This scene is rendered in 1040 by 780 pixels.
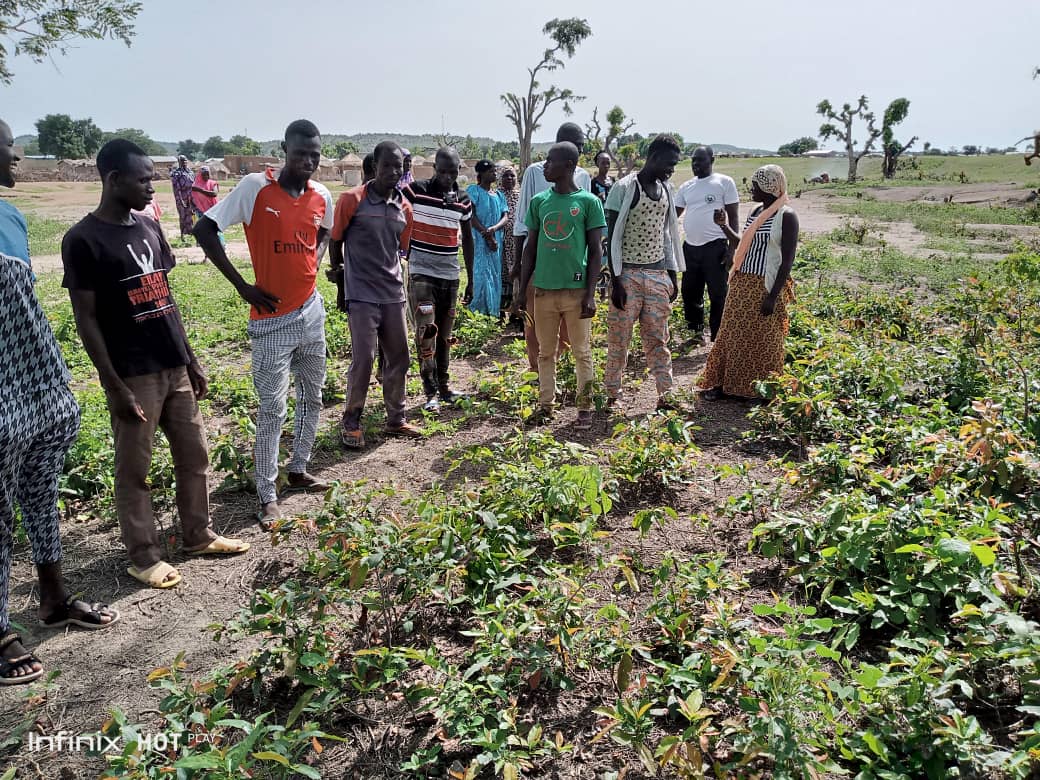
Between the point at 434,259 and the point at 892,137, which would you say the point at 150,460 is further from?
the point at 892,137

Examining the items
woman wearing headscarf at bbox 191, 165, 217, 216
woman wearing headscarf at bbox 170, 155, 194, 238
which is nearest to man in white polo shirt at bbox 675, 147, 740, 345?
woman wearing headscarf at bbox 191, 165, 217, 216

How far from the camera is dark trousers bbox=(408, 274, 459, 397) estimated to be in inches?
203

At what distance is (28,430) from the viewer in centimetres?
259

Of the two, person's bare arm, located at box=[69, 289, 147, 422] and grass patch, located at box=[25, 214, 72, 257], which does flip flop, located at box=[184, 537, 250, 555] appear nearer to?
person's bare arm, located at box=[69, 289, 147, 422]

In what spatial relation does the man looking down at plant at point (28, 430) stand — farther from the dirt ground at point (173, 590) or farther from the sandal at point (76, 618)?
the dirt ground at point (173, 590)

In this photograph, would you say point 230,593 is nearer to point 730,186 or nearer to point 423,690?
point 423,690

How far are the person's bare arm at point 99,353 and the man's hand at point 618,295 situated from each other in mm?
3005

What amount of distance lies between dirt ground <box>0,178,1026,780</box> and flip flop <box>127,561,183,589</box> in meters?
0.04

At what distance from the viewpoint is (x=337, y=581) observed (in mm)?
2639

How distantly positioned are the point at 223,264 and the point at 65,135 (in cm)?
8726

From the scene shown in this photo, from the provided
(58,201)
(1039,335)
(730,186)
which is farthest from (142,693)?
(58,201)

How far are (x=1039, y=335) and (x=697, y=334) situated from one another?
2.78 m

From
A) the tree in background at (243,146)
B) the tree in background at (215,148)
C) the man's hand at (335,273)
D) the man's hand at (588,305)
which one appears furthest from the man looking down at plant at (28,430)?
the tree in background at (215,148)

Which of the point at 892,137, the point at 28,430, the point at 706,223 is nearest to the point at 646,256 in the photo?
the point at 706,223
